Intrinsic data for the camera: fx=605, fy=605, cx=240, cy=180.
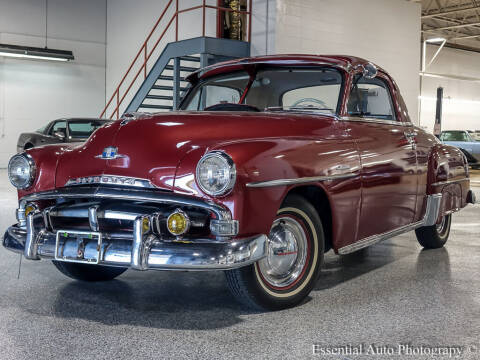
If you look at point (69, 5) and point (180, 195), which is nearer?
point (180, 195)

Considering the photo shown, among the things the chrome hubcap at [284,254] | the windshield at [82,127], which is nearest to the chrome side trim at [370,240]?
the chrome hubcap at [284,254]

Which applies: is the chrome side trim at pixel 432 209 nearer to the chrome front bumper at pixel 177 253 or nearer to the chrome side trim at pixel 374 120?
the chrome side trim at pixel 374 120

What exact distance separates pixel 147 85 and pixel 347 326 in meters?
10.9

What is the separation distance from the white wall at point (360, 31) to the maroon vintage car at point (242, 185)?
847 cm

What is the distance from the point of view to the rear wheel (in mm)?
4348

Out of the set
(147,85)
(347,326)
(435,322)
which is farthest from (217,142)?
(147,85)

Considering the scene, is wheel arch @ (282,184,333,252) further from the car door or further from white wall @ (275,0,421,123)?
white wall @ (275,0,421,123)

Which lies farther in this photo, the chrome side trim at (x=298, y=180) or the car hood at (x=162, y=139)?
the car hood at (x=162, y=139)

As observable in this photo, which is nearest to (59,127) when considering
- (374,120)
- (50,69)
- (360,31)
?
(50,69)

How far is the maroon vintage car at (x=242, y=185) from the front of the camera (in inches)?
127

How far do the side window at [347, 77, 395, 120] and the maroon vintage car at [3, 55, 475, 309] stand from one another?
2 centimetres

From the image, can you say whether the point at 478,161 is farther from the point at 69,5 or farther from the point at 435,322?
the point at 435,322

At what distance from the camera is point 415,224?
508 centimetres

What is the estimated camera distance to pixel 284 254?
3.68 metres
